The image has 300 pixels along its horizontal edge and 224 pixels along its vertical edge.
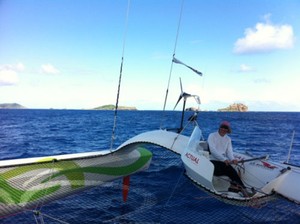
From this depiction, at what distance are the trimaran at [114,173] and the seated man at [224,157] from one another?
0.90 ft

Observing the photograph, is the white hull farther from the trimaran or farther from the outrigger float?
the outrigger float

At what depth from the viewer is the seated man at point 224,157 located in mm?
7055

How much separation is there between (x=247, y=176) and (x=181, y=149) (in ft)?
6.71

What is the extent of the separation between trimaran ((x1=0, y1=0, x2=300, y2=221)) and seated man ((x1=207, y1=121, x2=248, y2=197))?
273mm

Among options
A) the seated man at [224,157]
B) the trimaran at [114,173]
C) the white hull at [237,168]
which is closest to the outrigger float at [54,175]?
the trimaran at [114,173]

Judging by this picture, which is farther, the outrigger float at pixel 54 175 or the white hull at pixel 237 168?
the outrigger float at pixel 54 175

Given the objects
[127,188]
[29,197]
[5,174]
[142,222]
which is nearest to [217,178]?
[142,222]

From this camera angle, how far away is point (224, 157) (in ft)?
23.6

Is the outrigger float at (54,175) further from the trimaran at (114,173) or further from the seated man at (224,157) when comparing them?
the seated man at (224,157)

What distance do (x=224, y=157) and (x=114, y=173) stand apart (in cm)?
413

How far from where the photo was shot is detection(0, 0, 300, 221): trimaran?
21.6 ft

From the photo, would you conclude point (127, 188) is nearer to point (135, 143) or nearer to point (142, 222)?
point (135, 143)

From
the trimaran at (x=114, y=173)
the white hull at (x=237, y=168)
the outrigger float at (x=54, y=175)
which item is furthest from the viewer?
the outrigger float at (x=54, y=175)

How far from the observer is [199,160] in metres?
6.81
